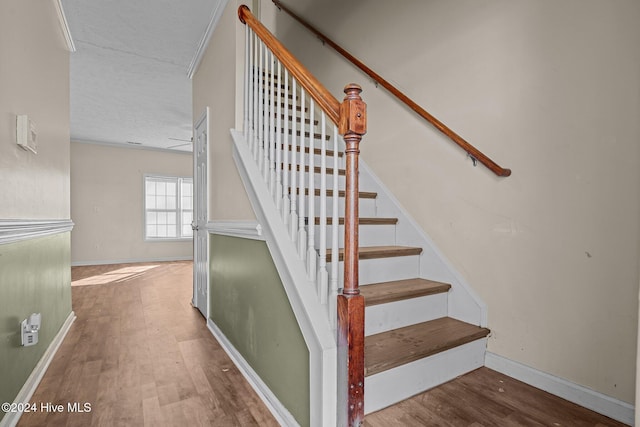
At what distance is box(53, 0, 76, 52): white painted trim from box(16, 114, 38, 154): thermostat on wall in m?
1.32

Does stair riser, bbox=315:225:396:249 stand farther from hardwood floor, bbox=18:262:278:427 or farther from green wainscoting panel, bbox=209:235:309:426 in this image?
hardwood floor, bbox=18:262:278:427

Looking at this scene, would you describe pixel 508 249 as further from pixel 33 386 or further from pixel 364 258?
pixel 33 386

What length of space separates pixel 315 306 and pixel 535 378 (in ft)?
4.06

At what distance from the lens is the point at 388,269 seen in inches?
82.0

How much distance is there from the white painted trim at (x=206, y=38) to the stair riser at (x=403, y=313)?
2472 mm

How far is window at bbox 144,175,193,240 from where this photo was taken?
24.6ft

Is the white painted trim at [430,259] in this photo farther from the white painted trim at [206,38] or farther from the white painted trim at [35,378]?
the white painted trim at [35,378]

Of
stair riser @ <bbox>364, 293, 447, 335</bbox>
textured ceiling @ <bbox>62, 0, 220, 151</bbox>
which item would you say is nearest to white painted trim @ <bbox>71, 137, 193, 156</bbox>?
textured ceiling @ <bbox>62, 0, 220, 151</bbox>

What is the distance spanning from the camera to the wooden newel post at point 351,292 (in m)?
1.22

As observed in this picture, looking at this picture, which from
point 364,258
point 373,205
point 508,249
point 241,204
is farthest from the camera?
point 373,205

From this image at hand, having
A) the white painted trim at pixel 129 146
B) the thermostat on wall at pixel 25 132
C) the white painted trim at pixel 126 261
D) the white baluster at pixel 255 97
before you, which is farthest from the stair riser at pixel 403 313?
the white painted trim at pixel 129 146

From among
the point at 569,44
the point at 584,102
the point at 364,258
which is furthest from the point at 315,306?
the point at 569,44

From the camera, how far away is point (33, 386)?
6.01 ft

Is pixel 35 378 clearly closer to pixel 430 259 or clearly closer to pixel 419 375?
pixel 419 375
